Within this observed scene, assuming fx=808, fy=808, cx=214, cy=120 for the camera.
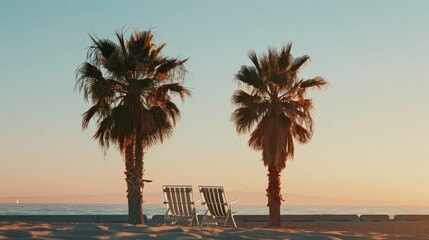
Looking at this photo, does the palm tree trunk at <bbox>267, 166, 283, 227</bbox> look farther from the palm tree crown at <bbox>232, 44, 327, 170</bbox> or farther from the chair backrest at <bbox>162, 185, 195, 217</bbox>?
the chair backrest at <bbox>162, 185, 195, 217</bbox>

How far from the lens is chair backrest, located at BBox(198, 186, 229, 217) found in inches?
767

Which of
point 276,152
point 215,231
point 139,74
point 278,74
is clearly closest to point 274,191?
point 276,152

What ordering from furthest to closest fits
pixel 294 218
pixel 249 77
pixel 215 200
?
pixel 294 218
pixel 249 77
pixel 215 200

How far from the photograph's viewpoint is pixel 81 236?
38.4 feet

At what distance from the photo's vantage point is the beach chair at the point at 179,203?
63.9 feet

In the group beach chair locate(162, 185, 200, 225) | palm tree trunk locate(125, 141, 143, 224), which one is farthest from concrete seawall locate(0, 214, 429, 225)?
beach chair locate(162, 185, 200, 225)

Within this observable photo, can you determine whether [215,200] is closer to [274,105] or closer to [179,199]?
[179,199]

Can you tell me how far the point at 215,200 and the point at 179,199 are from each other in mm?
900

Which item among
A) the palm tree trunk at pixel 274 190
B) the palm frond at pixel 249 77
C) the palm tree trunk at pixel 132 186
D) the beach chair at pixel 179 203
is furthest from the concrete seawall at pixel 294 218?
the beach chair at pixel 179 203

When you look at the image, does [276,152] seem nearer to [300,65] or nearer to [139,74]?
[300,65]

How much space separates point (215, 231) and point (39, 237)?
3.73 metres

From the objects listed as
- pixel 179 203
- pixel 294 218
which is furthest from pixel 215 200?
pixel 294 218

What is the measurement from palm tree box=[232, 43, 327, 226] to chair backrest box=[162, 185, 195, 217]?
22.7 feet

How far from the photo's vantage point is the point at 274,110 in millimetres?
26656
